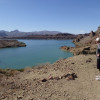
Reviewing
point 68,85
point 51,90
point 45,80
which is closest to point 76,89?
point 68,85

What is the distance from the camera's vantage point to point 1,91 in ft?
20.6

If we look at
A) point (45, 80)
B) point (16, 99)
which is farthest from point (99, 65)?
point (16, 99)

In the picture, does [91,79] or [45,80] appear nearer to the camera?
[91,79]

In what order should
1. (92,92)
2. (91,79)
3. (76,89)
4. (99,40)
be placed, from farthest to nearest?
(91,79) < (99,40) < (76,89) < (92,92)

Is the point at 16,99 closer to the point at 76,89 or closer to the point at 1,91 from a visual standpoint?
the point at 1,91

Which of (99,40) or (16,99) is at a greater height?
(99,40)

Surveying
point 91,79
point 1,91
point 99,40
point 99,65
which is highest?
point 99,40

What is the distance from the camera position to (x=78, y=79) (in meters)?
6.93

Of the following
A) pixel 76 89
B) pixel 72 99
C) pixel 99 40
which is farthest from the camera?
pixel 99 40

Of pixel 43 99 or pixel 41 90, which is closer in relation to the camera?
pixel 43 99

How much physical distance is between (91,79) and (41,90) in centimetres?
243

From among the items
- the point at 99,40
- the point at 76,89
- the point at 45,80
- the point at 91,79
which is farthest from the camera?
the point at 45,80

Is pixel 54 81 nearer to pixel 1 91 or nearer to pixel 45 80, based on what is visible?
pixel 45 80

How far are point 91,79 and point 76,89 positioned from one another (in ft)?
4.43
